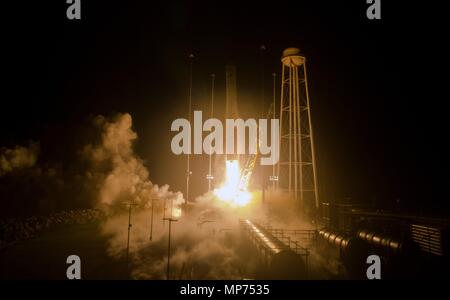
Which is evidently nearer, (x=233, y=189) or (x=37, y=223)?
(x=37, y=223)

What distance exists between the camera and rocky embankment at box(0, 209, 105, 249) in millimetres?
28077

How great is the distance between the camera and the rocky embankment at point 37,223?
2808 cm

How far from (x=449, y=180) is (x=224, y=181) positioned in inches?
1363

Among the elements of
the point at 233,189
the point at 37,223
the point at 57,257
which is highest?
the point at 233,189

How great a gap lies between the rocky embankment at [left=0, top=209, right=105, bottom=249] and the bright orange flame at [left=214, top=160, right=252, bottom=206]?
56.1 feet

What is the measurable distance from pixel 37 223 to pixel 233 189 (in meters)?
24.7

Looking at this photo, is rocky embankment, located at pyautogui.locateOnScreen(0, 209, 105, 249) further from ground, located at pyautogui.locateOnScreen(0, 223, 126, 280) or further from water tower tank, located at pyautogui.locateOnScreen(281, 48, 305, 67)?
water tower tank, located at pyautogui.locateOnScreen(281, 48, 305, 67)

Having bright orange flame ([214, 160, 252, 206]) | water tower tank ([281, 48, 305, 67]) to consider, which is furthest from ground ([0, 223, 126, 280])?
water tower tank ([281, 48, 305, 67])

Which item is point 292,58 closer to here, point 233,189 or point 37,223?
point 233,189

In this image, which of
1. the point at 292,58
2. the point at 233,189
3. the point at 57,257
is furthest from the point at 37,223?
the point at 292,58

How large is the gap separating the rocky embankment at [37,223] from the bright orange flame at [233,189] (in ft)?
56.1

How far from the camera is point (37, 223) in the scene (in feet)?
106

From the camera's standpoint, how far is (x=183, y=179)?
182 ft

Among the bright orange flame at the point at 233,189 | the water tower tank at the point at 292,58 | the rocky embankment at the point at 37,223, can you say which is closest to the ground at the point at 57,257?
the rocky embankment at the point at 37,223
